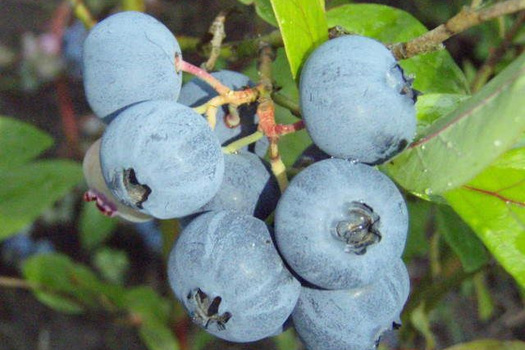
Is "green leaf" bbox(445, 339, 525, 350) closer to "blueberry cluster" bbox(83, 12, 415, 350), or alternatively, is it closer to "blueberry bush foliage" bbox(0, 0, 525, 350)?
"blueberry bush foliage" bbox(0, 0, 525, 350)

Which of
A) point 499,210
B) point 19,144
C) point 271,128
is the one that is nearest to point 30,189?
point 19,144

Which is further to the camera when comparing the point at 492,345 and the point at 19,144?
the point at 19,144

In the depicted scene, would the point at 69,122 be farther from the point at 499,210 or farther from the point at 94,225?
the point at 499,210

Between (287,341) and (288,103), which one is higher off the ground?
(288,103)

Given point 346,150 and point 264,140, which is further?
point 264,140

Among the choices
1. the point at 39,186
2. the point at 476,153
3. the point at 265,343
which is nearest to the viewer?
the point at 476,153

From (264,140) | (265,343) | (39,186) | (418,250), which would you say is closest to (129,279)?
(265,343)

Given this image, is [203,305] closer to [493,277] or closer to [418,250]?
[418,250]
